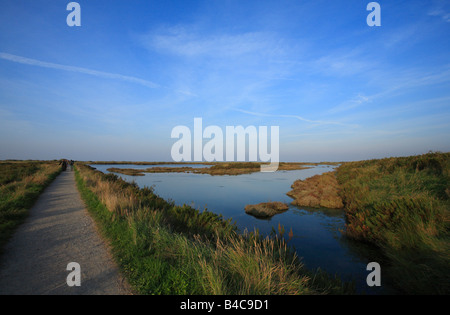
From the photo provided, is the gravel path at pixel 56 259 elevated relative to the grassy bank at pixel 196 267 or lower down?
lower down

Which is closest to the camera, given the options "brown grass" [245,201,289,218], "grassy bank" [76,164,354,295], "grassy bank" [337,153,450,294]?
"grassy bank" [76,164,354,295]

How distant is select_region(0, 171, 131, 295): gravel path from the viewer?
3.54m

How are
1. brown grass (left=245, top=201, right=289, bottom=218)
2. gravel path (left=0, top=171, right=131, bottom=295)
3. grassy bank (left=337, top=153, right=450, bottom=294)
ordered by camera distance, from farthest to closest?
brown grass (left=245, top=201, right=289, bottom=218) < grassy bank (left=337, top=153, right=450, bottom=294) < gravel path (left=0, top=171, right=131, bottom=295)

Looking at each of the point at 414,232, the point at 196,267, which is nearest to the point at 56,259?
the point at 196,267

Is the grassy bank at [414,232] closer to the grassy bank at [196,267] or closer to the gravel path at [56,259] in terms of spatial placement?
the grassy bank at [196,267]

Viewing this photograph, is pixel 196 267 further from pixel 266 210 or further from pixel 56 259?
pixel 266 210

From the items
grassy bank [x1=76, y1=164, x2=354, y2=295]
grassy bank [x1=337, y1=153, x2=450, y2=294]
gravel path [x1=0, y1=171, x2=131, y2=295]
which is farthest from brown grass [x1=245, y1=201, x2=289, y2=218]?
gravel path [x1=0, y1=171, x2=131, y2=295]

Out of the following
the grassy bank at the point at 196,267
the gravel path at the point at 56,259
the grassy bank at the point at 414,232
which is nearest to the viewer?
the grassy bank at the point at 196,267

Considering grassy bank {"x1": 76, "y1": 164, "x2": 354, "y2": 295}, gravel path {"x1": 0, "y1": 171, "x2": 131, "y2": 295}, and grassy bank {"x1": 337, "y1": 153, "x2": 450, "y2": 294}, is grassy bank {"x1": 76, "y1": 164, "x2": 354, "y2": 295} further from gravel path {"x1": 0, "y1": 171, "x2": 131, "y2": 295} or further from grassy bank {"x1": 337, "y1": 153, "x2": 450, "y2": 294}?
grassy bank {"x1": 337, "y1": 153, "x2": 450, "y2": 294}

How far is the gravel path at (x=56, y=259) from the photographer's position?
11.6ft

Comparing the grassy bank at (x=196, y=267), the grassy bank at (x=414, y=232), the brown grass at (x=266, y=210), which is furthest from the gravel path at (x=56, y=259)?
the brown grass at (x=266, y=210)

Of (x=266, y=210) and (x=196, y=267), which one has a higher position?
(x=196, y=267)

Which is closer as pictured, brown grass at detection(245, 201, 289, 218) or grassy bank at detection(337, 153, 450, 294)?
grassy bank at detection(337, 153, 450, 294)

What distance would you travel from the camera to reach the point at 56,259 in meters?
4.65
